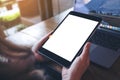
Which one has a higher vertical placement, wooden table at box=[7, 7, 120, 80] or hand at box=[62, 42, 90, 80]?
hand at box=[62, 42, 90, 80]

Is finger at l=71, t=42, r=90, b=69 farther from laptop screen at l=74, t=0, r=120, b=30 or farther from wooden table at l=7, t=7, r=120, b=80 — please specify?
laptop screen at l=74, t=0, r=120, b=30

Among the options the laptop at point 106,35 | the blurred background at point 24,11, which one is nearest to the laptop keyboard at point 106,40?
the laptop at point 106,35

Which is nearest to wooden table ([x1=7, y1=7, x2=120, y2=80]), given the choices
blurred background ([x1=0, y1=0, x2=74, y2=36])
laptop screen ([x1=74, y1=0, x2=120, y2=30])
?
laptop screen ([x1=74, y1=0, x2=120, y2=30])

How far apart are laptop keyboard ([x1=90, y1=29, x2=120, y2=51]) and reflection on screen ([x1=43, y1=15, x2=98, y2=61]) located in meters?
0.13

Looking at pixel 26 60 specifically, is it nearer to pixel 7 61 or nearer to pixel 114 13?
pixel 7 61

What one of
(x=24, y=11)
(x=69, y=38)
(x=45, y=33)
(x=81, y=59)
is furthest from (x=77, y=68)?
(x=24, y=11)

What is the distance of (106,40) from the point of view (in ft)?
2.63

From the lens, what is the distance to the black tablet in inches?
24.8

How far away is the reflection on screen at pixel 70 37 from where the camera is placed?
635 mm

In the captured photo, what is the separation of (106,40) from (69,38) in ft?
0.75

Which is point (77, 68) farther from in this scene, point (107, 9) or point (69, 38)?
point (107, 9)

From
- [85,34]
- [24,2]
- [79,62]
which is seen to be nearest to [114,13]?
[85,34]

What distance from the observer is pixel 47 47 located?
698mm

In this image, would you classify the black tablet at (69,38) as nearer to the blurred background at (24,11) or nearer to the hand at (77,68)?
the hand at (77,68)
